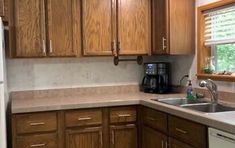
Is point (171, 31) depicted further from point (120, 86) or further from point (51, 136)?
point (51, 136)

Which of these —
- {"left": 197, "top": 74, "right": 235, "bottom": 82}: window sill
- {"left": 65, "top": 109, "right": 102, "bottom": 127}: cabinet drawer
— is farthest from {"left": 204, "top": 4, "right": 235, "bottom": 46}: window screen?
{"left": 65, "top": 109, "right": 102, "bottom": 127}: cabinet drawer

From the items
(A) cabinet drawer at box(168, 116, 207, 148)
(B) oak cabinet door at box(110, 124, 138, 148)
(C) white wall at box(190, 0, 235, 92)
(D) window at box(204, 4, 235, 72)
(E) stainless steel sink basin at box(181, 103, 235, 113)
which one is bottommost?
(B) oak cabinet door at box(110, 124, 138, 148)

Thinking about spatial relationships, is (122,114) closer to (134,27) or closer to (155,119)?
(155,119)

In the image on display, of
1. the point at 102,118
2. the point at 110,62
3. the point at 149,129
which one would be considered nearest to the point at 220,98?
the point at 149,129

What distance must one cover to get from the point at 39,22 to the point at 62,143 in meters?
1.19

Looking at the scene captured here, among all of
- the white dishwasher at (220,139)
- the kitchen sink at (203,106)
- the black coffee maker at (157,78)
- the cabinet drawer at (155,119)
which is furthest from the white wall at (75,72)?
the white dishwasher at (220,139)

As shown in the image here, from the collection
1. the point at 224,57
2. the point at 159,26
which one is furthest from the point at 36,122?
the point at 224,57

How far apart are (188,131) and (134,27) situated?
148cm

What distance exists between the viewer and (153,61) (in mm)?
3910

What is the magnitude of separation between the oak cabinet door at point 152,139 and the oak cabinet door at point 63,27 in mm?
1077

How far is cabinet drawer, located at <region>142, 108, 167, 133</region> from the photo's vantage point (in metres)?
2.74

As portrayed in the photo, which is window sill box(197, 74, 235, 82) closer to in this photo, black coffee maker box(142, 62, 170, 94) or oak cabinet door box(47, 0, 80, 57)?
black coffee maker box(142, 62, 170, 94)

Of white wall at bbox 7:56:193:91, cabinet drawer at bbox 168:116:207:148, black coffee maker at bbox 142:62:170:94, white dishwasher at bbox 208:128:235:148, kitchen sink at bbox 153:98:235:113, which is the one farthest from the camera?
black coffee maker at bbox 142:62:170:94

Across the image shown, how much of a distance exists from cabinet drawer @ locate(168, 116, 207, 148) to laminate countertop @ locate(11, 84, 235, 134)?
5cm
